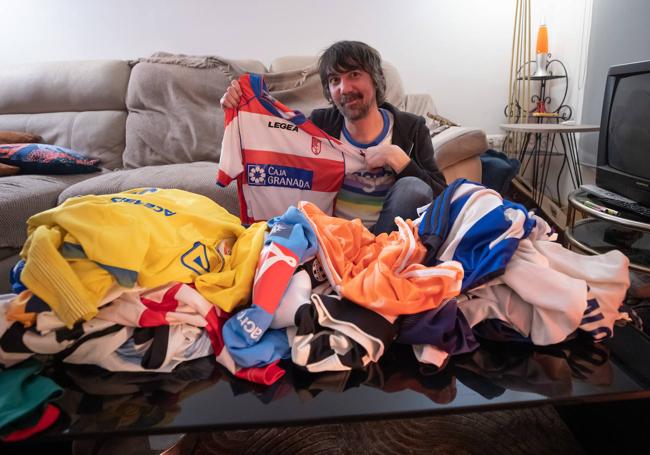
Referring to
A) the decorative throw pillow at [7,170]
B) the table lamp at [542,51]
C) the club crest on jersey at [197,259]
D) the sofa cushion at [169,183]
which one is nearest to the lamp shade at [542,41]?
the table lamp at [542,51]

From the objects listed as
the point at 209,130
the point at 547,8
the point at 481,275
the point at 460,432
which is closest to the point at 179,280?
the point at 481,275

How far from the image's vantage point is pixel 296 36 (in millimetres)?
2312

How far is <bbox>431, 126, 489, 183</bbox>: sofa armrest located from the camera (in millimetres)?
1505

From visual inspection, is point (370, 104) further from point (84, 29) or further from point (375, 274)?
point (84, 29)

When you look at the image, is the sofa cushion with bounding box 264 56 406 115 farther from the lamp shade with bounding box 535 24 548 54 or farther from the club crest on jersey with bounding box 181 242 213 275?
the club crest on jersey with bounding box 181 242 213 275

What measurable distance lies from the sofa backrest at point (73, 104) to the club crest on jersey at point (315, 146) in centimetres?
137

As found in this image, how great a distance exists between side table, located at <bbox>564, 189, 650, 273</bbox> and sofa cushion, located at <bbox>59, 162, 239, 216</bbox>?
1302 mm

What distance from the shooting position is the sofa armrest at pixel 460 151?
1.50 meters

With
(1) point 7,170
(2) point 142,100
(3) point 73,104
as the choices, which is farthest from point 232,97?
(3) point 73,104

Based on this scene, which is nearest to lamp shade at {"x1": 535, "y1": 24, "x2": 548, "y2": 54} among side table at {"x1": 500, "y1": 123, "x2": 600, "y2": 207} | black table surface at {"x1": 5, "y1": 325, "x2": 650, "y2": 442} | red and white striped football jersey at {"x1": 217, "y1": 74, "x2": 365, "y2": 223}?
side table at {"x1": 500, "y1": 123, "x2": 600, "y2": 207}

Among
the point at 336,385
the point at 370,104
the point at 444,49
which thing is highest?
the point at 444,49

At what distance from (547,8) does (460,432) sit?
2400 millimetres

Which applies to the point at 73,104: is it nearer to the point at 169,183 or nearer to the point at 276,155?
the point at 169,183

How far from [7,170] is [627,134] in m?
2.54
